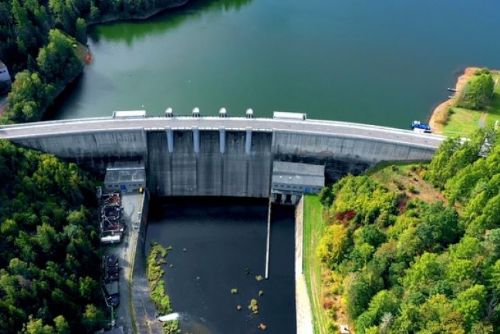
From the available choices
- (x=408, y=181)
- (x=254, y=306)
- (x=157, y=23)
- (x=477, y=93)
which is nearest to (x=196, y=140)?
(x=254, y=306)

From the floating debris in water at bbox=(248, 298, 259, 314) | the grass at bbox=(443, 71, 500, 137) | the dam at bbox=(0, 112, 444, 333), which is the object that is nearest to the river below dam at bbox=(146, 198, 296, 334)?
the dam at bbox=(0, 112, 444, 333)

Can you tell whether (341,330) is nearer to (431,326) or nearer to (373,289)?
(373,289)

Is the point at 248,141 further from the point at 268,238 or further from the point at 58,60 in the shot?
the point at 58,60

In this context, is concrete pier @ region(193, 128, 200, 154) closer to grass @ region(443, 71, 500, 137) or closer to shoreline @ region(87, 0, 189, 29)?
grass @ region(443, 71, 500, 137)

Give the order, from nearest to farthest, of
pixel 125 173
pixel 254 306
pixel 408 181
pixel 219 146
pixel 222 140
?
pixel 254 306, pixel 408 181, pixel 125 173, pixel 222 140, pixel 219 146

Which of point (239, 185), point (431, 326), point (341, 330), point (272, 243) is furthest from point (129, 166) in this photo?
point (431, 326)
